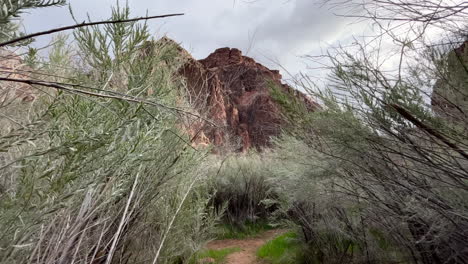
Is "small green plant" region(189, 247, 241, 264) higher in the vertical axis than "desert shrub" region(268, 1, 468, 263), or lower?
lower

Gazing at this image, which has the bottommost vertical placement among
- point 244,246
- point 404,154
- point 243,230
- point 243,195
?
point 244,246

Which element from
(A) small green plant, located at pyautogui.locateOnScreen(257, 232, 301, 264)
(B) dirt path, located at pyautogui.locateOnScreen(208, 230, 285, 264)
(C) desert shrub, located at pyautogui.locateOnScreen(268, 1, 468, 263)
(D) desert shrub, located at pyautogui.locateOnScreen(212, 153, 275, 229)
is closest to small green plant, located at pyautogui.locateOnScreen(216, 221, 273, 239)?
(D) desert shrub, located at pyautogui.locateOnScreen(212, 153, 275, 229)

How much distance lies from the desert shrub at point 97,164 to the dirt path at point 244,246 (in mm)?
2460

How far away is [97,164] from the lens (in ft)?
4.30

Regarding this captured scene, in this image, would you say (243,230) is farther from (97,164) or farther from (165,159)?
(97,164)

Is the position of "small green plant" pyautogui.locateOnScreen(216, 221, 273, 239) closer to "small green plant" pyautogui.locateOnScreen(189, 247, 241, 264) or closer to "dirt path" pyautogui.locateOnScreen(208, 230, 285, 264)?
"dirt path" pyautogui.locateOnScreen(208, 230, 285, 264)

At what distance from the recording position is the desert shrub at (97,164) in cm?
103

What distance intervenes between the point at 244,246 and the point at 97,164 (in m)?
6.27

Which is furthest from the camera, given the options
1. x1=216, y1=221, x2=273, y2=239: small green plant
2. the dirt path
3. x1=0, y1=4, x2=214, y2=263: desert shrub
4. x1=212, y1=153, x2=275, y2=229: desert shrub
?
x1=212, y1=153, x2=275, y2=229: desert shrub

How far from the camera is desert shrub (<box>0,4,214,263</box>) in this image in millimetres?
1034

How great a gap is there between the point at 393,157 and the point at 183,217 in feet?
6.86

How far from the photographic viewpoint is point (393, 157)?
8.66ft

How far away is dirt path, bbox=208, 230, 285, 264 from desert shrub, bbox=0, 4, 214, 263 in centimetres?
246

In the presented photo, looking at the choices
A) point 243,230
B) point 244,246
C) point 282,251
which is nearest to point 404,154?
point 282,251
